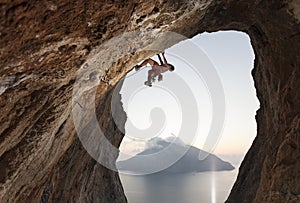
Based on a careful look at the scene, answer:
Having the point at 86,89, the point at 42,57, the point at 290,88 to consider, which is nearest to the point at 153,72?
the point at 290,88

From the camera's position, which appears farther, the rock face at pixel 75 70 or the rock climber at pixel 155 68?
the rock climber at pixel 155 68

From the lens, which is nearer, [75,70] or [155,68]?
[75,70]

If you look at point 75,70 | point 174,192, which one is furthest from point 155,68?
point 174,192

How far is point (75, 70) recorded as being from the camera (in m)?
3.87

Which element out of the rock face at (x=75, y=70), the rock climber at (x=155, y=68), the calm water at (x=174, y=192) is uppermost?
the rock climber at (x=155, y=68)

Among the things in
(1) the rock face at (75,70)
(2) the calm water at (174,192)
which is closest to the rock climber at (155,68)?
(1) the rock face at (75,70)

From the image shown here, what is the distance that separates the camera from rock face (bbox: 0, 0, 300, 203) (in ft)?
9.46

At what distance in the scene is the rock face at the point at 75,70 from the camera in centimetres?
288

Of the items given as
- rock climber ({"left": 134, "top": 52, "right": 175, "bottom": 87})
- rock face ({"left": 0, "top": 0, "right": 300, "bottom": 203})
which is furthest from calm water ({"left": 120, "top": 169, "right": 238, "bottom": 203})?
rock face ({"left": 0, "top": 0, "right": 300, "bottom": 203})

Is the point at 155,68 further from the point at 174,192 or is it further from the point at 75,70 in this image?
the point at 174,192

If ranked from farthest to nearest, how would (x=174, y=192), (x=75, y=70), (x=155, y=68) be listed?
(x=174, y=192)
(x=155, y=68)
(x=75, y=70)

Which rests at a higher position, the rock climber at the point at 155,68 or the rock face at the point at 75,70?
the rock climber at the point at 155,68

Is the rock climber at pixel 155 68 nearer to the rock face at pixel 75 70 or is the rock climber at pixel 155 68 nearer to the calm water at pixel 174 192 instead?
the rock face at pixel 75 70

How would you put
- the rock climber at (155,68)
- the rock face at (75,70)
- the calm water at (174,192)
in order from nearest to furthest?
the rock face at (75,70)
the rock climber at (155,68)
the calm water at (174,192)
